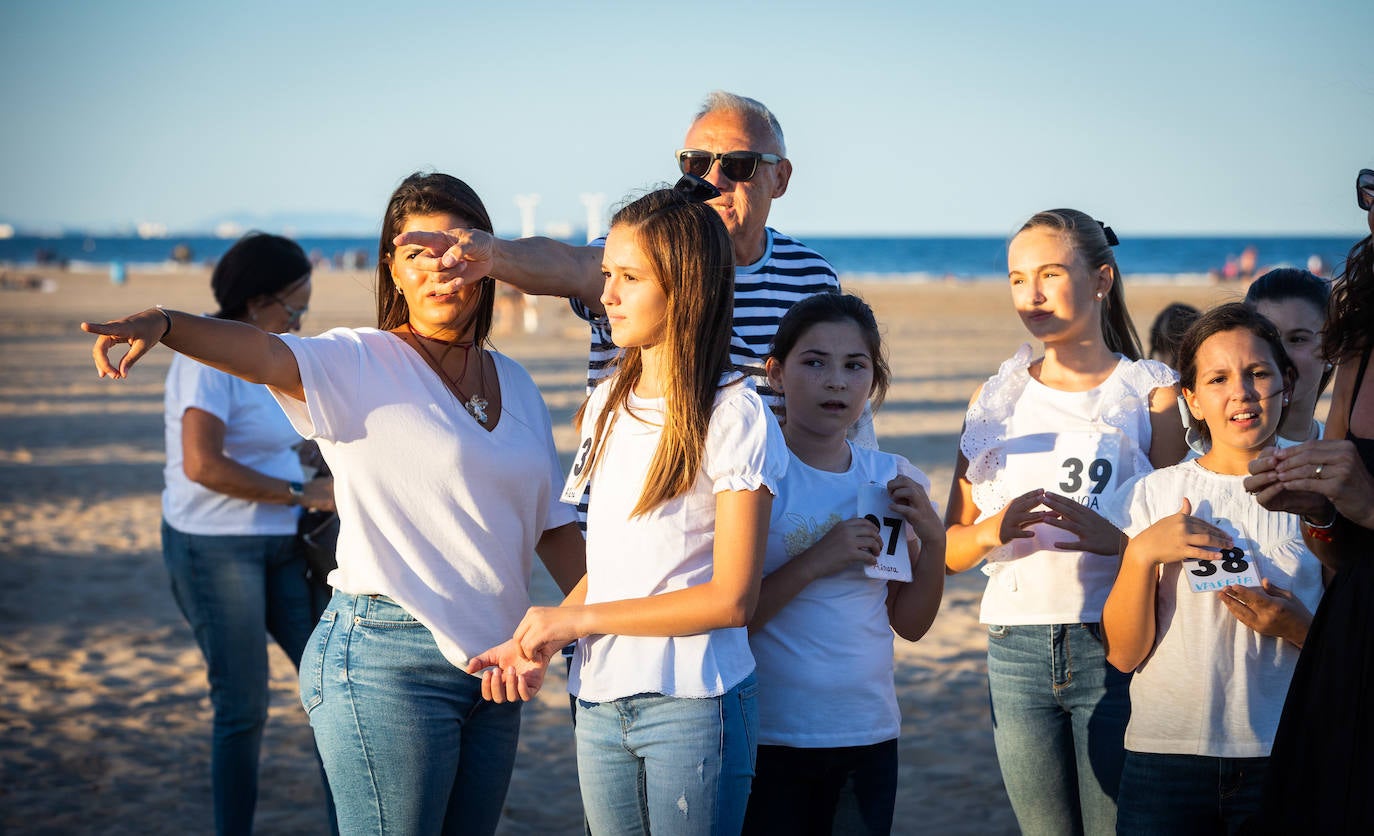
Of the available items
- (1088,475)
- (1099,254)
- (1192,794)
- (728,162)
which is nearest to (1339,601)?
(1192,794)

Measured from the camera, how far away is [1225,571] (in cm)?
287

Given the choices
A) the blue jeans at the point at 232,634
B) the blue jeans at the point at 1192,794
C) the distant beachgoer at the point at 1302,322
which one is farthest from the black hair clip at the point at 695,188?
the blue jeans at the point at 232,634

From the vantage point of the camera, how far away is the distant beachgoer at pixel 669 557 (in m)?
2.48

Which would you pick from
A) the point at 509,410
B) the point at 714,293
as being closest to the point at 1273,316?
the point at 714,293

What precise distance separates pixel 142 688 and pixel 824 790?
5.01 meters

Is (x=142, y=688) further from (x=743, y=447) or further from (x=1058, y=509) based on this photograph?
(x=1058, y=509)

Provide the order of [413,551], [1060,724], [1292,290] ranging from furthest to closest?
[1292,290] → [1060,724] → [413,551]

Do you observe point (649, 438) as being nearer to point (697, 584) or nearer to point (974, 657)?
point (697, 584)

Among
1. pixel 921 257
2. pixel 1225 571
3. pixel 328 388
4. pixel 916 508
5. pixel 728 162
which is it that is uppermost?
pixel 921 257

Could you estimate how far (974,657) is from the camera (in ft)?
23.3

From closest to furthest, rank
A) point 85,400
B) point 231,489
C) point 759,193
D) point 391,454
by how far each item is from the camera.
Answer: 1. point 391,454
2. point 759,193
3. point 231,489
4. point 85,400

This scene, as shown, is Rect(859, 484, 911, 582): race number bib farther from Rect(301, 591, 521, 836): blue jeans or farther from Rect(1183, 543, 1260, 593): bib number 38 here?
Rect(301, 591, 521, 836): blue jeans

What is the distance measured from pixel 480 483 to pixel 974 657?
502 centimetres

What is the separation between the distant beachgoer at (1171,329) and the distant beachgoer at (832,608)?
151cm
